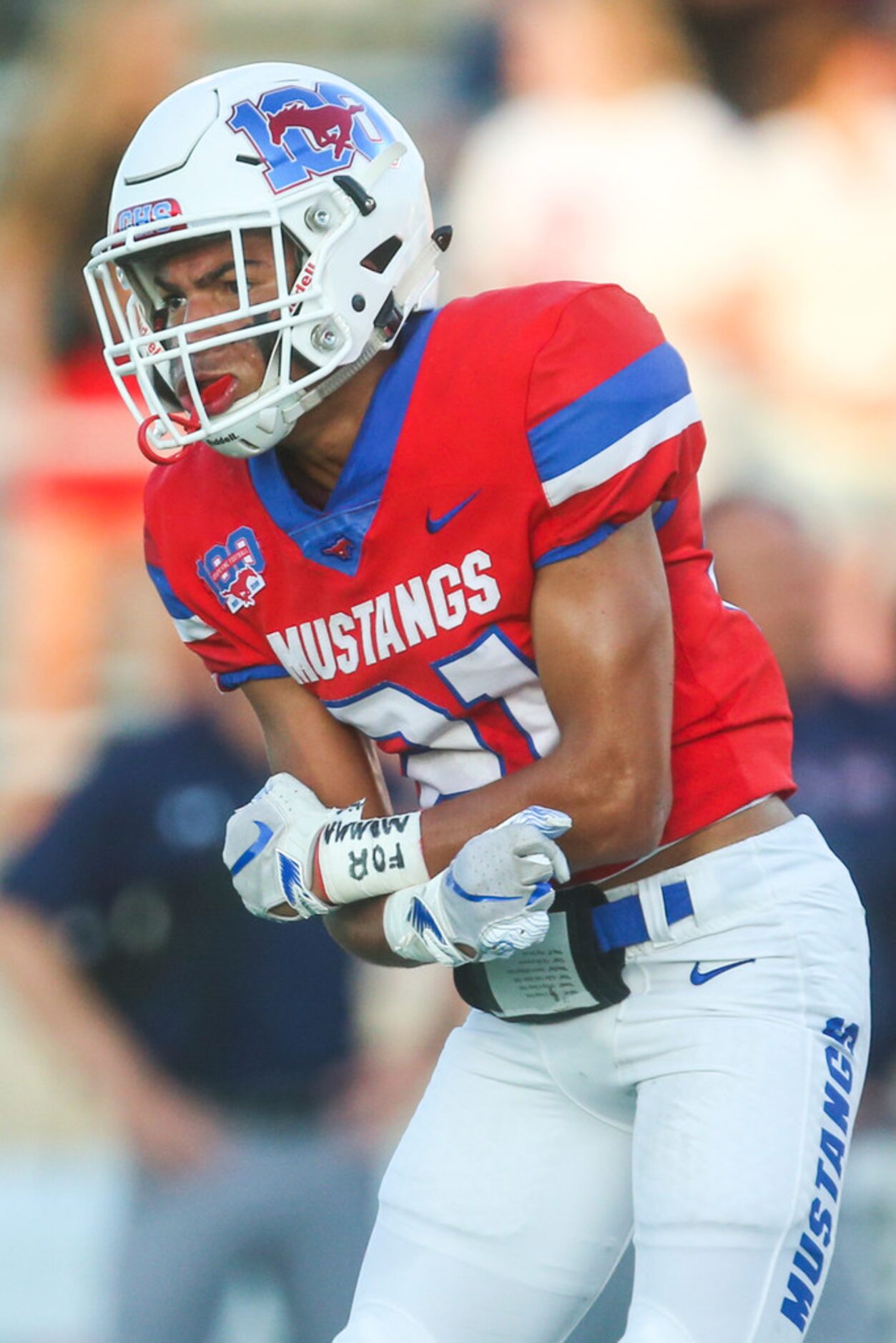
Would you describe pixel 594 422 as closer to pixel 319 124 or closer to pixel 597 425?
pixel 597 425

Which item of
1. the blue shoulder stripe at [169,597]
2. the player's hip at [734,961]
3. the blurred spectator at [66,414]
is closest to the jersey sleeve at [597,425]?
the player's hip at [734,961]

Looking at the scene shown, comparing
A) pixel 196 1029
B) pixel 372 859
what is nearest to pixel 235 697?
pixel 196 1029

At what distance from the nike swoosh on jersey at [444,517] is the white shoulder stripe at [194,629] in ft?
1.26

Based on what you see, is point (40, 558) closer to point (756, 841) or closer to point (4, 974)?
point (4, 974)

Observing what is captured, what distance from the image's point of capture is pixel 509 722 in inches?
84.0

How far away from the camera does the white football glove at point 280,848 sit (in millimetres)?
2123

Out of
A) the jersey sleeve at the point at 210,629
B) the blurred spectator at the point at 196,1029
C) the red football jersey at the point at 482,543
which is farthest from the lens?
the blurred spectator at the point at 196,1029

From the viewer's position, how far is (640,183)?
523 cm

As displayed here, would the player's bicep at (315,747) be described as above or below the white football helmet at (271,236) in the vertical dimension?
below

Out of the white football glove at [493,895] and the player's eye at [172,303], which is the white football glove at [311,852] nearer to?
the white football glove at [493,895]

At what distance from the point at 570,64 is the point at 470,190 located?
0.48 metres

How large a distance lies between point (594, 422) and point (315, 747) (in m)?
0.57

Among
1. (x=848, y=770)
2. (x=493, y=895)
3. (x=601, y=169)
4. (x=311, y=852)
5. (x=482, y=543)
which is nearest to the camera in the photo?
(x=493, y=895)

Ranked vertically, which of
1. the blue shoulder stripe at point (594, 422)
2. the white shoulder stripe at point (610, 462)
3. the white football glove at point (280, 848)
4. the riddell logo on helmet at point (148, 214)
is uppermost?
the riddell logo on helmet at point (148, 214)
